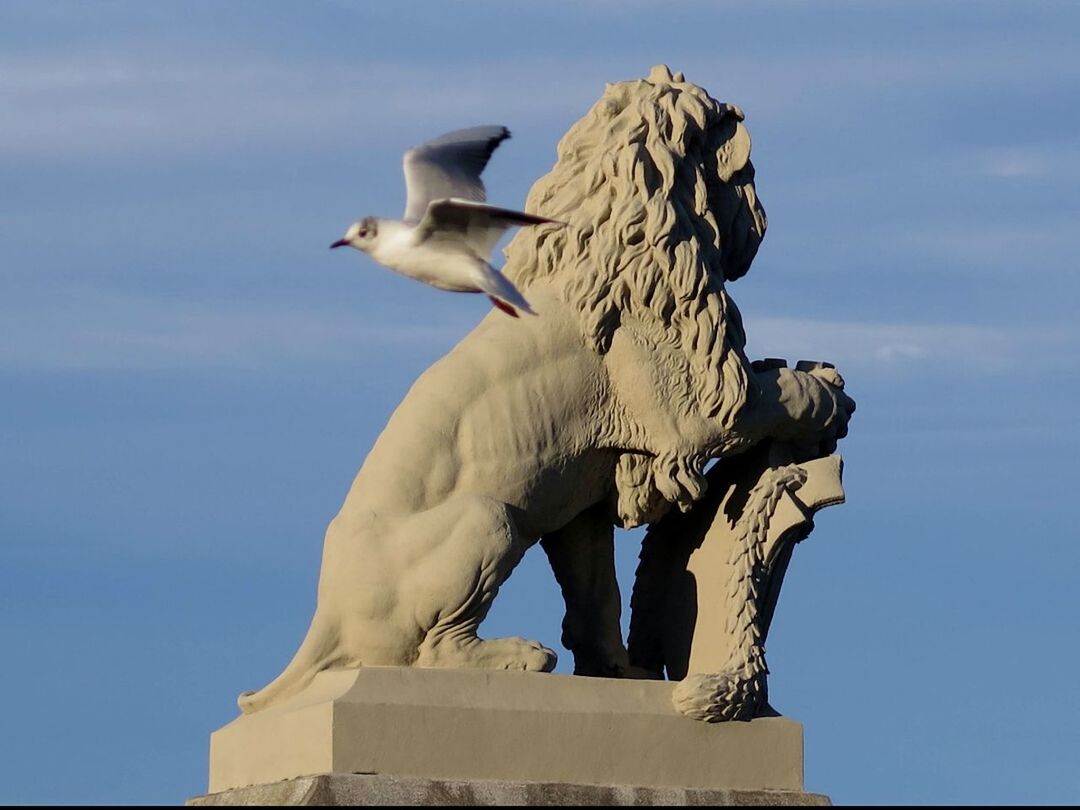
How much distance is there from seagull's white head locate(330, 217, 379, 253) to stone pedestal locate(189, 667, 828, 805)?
216cm

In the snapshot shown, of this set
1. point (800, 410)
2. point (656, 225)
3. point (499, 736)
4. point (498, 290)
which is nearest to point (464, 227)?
point (498, 290)

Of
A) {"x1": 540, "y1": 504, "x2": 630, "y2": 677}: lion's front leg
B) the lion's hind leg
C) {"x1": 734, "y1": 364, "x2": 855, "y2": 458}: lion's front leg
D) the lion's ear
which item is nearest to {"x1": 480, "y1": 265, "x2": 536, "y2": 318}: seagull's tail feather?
the lion's hind leg

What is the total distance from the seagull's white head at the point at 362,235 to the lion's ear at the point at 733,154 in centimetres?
315

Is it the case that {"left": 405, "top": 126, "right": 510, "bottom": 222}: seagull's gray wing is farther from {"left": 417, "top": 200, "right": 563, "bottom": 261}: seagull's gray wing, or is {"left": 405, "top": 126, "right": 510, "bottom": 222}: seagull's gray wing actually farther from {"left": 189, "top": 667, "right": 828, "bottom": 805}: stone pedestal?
{"left": 189, "top": 667, "right": 828, "bottom": 805}: stone pedestal

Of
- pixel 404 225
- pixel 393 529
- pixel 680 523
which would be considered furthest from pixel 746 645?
pixel 404 225

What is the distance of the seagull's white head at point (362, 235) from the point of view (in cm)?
1196

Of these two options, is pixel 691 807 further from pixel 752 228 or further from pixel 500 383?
pixel 752 228

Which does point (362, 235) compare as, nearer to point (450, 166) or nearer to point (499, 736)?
point (450, 166)

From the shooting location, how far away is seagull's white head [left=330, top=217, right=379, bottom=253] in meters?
12.0

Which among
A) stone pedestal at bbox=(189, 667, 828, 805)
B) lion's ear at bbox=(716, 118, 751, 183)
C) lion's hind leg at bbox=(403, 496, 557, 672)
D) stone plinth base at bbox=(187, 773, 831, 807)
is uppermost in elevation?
lion's ear at bbox=(716, 118, 751, 183)

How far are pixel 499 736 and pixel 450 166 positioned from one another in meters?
2.52

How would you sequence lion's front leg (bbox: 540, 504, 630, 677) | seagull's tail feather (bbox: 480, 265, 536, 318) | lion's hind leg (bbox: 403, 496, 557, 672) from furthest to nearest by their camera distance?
lion's front leg (bbox: 540, 504, 630, 677), lion's hind leg (bbox: 403, 496, 557, 672), seagull's tail feather (bbox: 480, 265, 536, 318)

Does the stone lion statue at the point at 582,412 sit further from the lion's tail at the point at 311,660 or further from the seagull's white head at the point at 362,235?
the seagull's white head at the point at 362,235

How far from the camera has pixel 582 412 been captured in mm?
13953
